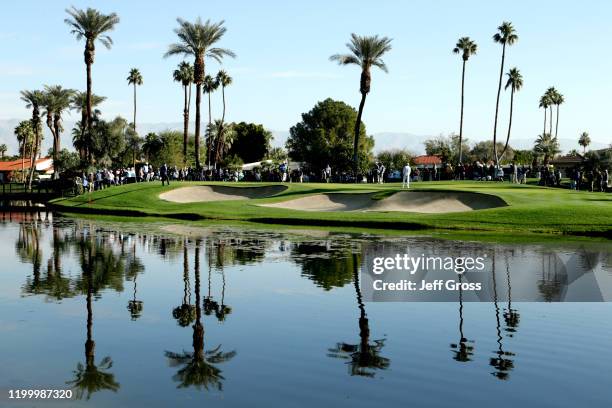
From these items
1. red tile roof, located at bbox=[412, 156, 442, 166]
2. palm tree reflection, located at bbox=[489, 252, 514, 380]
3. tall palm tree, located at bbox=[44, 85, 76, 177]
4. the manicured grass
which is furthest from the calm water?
red tile roof, located at bbox=[412, 156, 442, 166]

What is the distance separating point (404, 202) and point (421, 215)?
5021mm

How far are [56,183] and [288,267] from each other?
2191 inches

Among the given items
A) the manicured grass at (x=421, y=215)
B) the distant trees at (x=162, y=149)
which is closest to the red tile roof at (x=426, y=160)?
the distant trees at (x=162, y=149)

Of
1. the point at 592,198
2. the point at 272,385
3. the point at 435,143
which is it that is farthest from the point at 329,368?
the point at 435,143

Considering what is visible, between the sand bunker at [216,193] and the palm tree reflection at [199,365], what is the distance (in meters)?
39.7

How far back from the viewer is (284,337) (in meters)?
13.0

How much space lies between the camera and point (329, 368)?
1112 cm

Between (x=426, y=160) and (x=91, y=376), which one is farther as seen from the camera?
(x=426, y=160)

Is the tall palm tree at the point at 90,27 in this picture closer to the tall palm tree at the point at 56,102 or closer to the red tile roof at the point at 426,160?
the tall palm tree at the point at 56,102

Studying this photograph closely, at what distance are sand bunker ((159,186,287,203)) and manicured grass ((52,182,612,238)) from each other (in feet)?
3.98

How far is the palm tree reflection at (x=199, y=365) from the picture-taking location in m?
10.5

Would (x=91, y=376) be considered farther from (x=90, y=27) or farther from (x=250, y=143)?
(x=250, y=143)

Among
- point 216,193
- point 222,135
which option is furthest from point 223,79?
point 216,193

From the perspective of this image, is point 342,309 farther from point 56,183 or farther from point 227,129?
point 227,129
